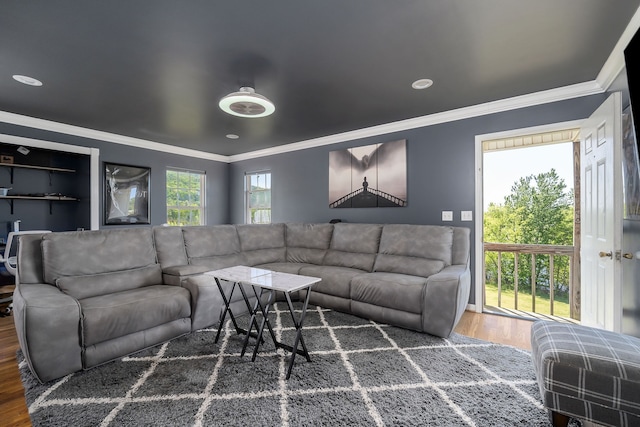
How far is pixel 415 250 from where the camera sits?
133 inches

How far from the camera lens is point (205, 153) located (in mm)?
5949

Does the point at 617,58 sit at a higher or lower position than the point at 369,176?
higher

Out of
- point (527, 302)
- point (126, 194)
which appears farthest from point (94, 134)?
point (527, 302)

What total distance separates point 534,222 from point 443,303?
3.18 metres

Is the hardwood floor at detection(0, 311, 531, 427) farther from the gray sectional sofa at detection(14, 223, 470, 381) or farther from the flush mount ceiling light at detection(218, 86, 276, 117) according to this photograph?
the flush mount ceiling light at detection(218, 86, 276, 117)

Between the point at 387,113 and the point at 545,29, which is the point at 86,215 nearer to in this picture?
the point at 387,113

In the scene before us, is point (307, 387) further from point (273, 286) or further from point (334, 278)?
point (334, 278)

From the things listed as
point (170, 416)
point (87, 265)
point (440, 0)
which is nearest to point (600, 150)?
point (440, 0)

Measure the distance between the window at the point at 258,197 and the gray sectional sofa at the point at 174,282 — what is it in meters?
1.83

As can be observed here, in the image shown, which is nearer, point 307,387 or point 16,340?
point 307,387

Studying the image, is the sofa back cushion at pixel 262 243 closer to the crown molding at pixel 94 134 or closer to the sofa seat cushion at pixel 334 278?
the sofa seat cushion at pixel 334 278

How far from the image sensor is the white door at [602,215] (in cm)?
204

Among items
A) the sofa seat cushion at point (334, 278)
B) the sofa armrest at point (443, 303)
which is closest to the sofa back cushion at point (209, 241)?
the sofa seat cushion at point (334, 278)

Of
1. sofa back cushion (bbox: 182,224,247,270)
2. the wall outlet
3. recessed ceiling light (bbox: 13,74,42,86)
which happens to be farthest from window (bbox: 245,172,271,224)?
recessed ceiling light (bbox: 13,74,42,86)
